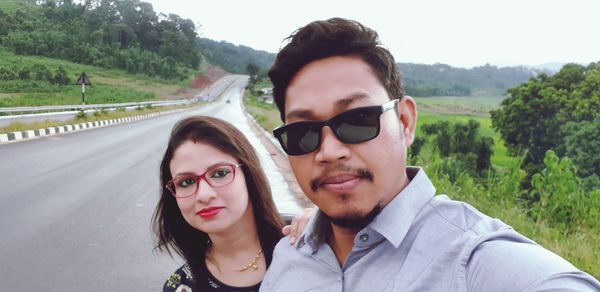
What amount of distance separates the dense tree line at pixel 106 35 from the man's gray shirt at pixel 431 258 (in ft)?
166

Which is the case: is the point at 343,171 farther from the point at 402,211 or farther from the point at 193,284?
the point at 193,284

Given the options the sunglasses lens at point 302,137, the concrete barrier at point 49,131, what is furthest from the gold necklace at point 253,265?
the concrete barrier at point 49,131

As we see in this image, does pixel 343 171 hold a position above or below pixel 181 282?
above

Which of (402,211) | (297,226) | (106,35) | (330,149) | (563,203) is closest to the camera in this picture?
(402,211)

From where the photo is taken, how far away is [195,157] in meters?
2.20

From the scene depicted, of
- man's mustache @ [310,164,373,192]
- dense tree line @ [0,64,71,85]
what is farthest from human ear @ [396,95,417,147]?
dense tree line @ [0,64,71,85]

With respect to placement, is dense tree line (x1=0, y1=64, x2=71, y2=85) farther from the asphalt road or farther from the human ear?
the human ear

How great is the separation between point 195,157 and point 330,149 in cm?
88

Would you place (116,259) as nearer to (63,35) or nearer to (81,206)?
(81,206)

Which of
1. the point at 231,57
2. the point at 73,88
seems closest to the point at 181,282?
the point at 73,88

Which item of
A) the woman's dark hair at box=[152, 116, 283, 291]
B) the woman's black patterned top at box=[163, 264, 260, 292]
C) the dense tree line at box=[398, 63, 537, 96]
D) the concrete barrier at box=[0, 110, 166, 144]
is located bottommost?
the dense tree line at box=[398, 63, 537, 96]

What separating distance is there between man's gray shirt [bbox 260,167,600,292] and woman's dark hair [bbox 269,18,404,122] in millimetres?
322

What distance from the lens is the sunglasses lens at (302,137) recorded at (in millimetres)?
1524

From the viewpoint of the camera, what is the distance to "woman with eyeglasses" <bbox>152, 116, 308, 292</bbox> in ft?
7.14
